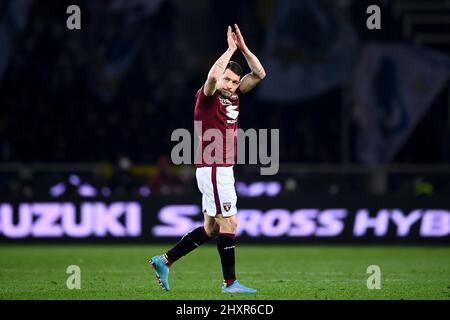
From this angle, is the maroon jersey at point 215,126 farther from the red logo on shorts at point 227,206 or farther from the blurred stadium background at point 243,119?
the blurred stadium background at point 243,119

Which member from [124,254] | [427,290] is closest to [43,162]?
[124,254]

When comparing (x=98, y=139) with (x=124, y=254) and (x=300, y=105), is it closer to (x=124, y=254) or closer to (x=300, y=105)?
(x=300, y=105)

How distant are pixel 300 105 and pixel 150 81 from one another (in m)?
4.14

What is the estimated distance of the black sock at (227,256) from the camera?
10961 mm

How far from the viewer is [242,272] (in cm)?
1395

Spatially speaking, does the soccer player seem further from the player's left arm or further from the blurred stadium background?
the blurred stadium background

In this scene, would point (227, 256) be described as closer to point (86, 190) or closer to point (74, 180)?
point (74, 180)

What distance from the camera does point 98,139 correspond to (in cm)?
2586

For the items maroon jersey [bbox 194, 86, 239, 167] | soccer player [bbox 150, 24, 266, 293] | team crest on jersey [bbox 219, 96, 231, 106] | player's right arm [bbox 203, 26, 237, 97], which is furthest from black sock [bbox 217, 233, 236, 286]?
player's right arm [bbox 203, 26, 237, 97]

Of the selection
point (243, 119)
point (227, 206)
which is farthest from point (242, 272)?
point (243, 119)

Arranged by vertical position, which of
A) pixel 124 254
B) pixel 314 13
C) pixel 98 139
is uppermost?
pixel 314 13

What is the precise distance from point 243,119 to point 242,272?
1334cm

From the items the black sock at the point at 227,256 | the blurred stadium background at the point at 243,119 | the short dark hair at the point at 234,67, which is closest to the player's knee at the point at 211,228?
the black sock at the point at 227,256

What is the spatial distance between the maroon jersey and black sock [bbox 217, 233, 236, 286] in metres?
0.77
